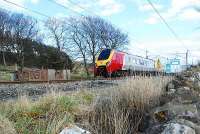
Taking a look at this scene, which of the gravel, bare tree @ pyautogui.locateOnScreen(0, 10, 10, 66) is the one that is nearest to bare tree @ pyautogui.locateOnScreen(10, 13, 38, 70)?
bare tree @ pyautogui.locateOnScreen(0, 10, 10, 66)

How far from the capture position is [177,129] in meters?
4.09

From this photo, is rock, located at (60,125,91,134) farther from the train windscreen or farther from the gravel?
the train windscreen

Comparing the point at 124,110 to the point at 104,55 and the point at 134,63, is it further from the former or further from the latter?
the point at 134,63

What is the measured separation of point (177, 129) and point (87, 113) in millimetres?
2435

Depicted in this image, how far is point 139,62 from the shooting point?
34.9m

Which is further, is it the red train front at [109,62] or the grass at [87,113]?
the red train front at [109,62]

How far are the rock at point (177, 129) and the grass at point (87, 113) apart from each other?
3.81 ft

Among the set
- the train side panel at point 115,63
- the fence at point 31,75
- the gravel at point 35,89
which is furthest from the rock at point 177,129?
the fence at point 31,75

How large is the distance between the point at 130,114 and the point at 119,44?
2306 inches

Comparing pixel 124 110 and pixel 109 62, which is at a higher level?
pixel 109 62

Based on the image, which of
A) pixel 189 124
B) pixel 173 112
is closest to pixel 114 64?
pixel 173 112

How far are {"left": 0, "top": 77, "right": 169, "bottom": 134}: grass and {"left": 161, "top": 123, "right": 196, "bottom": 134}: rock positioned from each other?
116 centimetres

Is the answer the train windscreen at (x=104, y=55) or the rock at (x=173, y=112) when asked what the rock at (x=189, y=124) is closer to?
the rock at (x=173, y=112)

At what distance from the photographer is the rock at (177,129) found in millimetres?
4059
